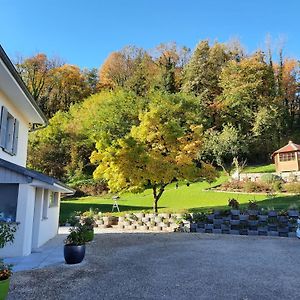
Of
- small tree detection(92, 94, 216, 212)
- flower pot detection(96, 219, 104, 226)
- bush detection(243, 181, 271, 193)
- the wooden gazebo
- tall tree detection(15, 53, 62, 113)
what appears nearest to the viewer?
small tree detection(92, 94, 216, 212)

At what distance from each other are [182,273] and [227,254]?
2703 mm

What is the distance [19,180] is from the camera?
25.8ft

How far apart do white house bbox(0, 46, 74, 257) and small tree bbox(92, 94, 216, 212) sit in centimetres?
400

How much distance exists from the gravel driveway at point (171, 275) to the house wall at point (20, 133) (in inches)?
155

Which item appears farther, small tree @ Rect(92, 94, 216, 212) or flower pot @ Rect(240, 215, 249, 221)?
small tree @ Rect(92, 94, 216, 212)

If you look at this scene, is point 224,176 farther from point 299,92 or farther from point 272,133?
point 299,92

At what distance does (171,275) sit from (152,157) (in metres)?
9.42

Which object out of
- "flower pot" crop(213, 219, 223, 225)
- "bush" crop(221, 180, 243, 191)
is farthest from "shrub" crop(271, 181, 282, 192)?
"flower pot" crop(213, 219, 223, 225)

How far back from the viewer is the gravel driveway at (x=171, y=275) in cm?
513

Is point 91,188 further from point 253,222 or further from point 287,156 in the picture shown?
point 253,222

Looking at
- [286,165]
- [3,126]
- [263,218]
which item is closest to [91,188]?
[286,165]

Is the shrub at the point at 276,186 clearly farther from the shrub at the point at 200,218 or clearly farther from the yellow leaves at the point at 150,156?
the shrub at the point at 200,218

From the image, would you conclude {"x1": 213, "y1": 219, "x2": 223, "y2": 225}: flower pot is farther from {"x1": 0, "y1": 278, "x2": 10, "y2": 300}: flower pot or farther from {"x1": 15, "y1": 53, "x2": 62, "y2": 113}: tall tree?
{"x1": 15, "y1": 53, "x2": 62, "y2": 113}: tall tree

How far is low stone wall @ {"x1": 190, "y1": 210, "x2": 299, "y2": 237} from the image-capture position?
13422mm
